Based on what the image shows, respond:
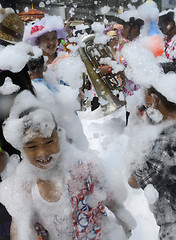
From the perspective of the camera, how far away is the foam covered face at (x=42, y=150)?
1.24 meters

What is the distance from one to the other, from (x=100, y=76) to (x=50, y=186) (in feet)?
6.78

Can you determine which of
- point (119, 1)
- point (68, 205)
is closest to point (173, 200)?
point (68, 205)

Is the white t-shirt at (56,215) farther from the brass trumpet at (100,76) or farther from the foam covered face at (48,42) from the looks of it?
the brass trumpet at (100,76)

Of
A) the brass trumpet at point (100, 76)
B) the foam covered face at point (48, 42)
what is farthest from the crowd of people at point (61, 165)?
the brass trumpet at point (100, 76)

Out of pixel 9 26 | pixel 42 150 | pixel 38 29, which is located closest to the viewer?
pixel 42 150

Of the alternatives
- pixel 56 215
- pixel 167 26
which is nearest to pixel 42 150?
pixel 56 215

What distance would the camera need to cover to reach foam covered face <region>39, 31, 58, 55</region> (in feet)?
8.24

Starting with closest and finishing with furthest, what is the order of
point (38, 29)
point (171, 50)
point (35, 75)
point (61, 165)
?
1. point (61, 165)
2. point (35, 75)
3. point (171, 50)
4. point (38, 29)

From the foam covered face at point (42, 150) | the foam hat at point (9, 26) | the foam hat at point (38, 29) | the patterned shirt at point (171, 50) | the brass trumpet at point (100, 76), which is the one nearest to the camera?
the foam covered face at point (42, 150)

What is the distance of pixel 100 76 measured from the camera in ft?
10.3

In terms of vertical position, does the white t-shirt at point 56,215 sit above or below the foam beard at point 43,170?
below

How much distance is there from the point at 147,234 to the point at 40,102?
50.9 inches

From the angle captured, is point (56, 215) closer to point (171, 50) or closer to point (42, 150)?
point (42, 150)

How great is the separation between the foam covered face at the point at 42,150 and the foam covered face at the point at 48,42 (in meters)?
1.52
